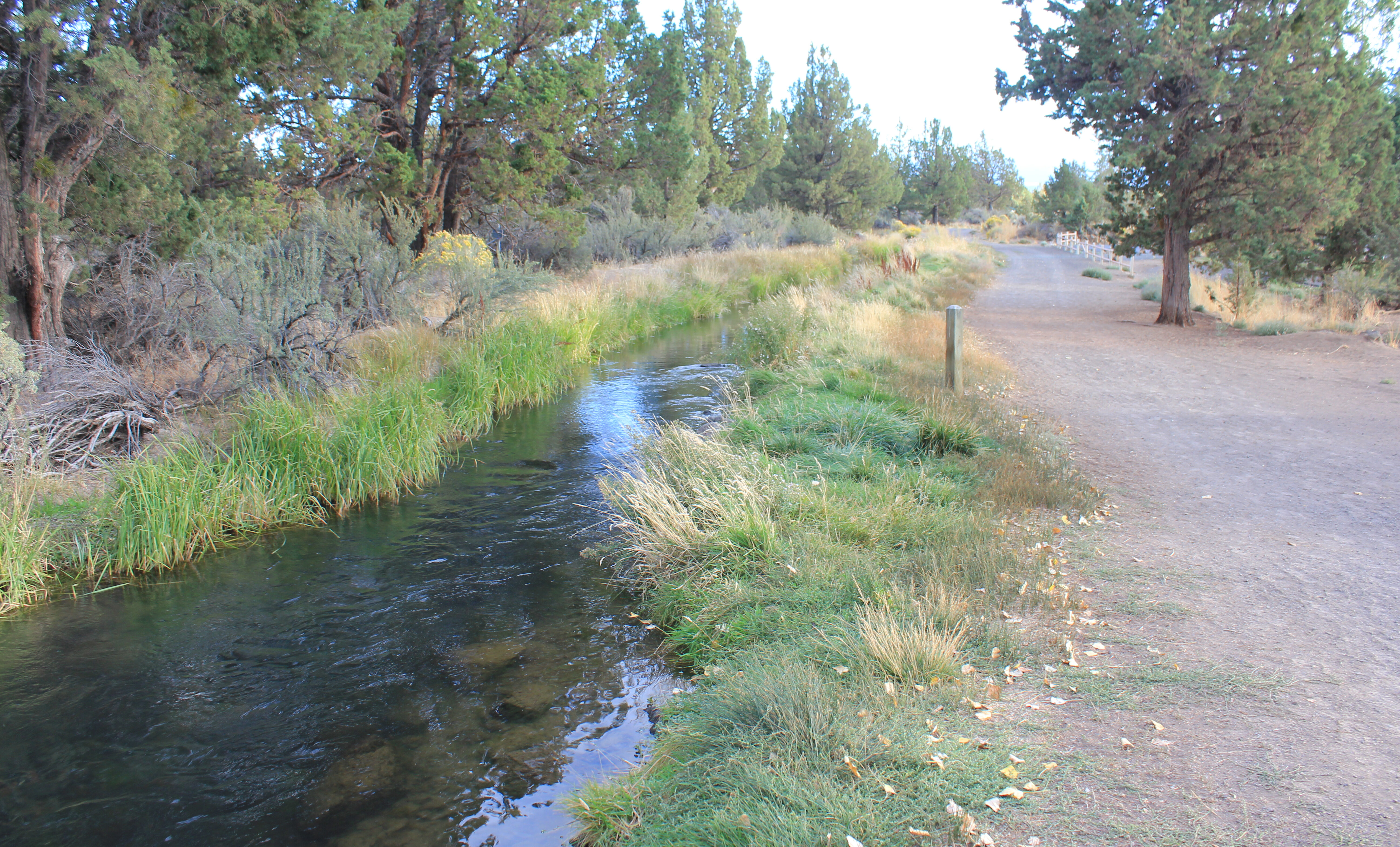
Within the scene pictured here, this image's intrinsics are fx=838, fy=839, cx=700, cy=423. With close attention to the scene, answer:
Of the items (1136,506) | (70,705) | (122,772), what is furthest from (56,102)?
(1136,506)

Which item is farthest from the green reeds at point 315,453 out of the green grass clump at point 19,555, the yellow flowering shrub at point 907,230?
the yellow flowering shrub at point 907,230

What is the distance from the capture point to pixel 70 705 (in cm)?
477

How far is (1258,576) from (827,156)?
45205mm

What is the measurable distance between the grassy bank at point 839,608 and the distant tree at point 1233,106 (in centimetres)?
778

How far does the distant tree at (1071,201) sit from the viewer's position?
56.5 m

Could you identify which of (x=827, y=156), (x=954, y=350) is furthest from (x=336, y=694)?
(x=827, y=156)

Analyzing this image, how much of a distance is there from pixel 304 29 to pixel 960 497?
32.4 ft

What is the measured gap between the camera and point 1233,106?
1397 centimetres

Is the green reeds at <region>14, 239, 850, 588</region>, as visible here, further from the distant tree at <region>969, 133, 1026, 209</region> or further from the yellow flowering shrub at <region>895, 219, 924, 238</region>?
the distant tree at <region>969, 133, 1026, 209</region>

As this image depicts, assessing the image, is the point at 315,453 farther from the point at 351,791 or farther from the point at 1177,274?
the point at 1177,274

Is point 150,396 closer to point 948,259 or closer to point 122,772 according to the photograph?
point 122,772

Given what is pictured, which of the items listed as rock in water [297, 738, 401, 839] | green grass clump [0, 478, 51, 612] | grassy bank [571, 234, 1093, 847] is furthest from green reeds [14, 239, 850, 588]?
rock in water [297, 738, 401, 839]

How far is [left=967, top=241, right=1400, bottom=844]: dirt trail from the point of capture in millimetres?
3121

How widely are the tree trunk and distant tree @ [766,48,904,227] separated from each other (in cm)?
3091
